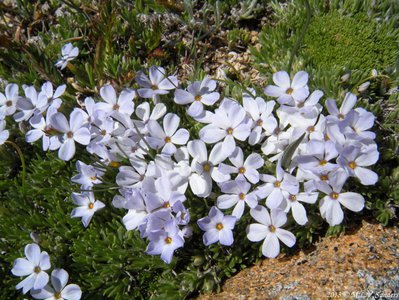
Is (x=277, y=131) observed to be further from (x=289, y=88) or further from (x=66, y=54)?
(x=66, y=54)

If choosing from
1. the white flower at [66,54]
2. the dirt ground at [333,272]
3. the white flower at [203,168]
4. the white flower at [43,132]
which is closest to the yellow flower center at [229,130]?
the white flower at [203,168]

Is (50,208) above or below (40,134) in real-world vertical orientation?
below

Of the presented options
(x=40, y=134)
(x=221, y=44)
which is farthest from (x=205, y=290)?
(x=221, y=44)

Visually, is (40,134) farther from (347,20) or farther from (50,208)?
(347,20)

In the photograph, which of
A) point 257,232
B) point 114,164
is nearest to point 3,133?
point 114,164

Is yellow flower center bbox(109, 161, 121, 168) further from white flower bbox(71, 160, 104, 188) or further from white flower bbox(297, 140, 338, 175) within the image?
white flower bbox(297, 140, 338, 175)

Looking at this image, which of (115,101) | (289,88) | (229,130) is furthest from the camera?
(115,101)
